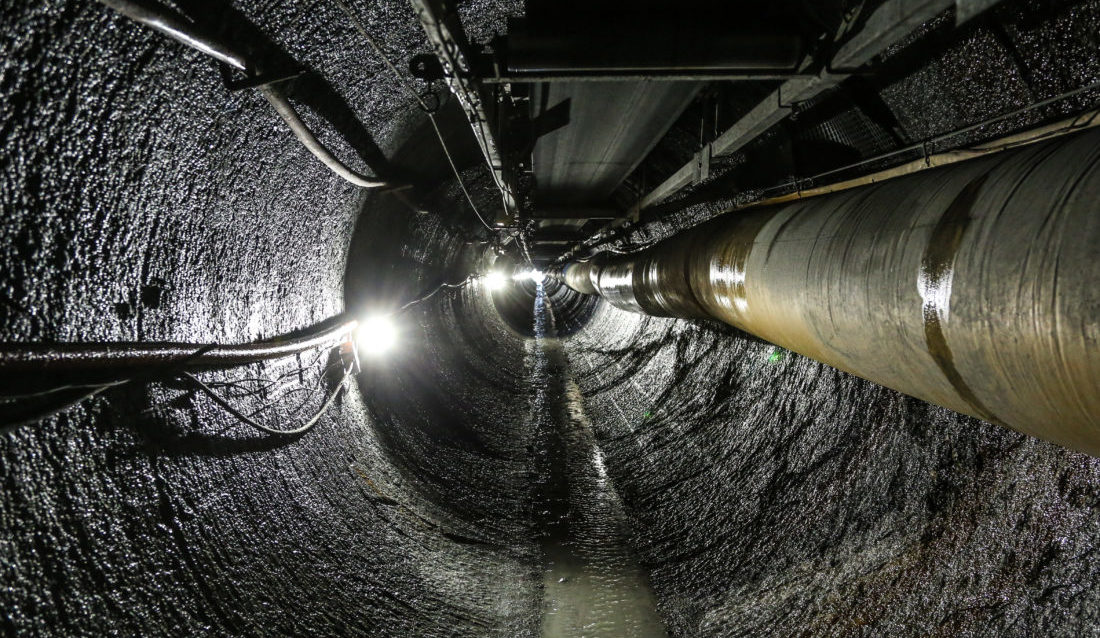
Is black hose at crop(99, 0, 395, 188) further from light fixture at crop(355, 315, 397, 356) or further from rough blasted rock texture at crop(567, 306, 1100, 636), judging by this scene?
rough blasted rock texture at crop(567, 306, 1100, 636)

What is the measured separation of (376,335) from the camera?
4523 millimetres

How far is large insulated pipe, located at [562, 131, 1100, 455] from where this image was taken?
2.90ft

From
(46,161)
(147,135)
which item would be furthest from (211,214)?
(46,161)

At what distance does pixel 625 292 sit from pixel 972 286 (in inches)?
172

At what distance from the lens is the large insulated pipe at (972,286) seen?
0.88 metres

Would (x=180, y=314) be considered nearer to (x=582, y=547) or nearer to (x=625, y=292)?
(x=582, y=547)

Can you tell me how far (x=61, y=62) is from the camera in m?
1.39

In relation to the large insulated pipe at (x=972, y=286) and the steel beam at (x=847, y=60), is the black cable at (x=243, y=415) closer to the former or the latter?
the large insulated pipe at (x=972, y=286)

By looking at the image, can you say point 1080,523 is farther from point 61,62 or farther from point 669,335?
point 61,62

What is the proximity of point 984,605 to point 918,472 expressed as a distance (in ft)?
2.33

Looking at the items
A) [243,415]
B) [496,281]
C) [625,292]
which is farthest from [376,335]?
[496,281]

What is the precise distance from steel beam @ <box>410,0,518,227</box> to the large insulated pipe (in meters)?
1.52

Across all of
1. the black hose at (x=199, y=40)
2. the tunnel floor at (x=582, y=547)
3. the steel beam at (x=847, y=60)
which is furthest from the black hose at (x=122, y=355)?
the steel beam at (x=847, y=60)

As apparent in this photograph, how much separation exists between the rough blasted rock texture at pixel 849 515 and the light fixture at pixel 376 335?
280 centimetres
